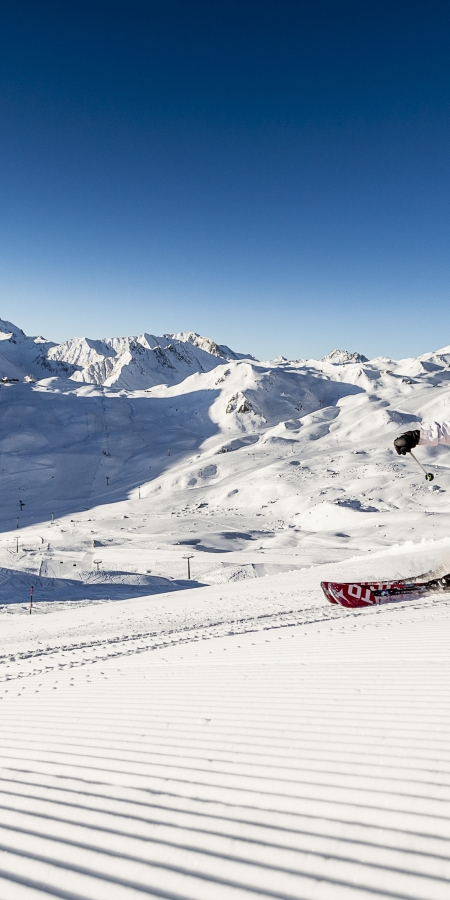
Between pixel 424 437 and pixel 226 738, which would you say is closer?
pixel 226 738

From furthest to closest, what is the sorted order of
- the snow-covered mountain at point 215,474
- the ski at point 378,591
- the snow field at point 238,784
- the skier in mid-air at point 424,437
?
the snow-covered mountain at point 215,474, the ski at point 378,591, the skier in mid-air at point 424,437, the snow field at point 238,784

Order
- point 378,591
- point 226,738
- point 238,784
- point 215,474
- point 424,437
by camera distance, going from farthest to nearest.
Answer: point 215,474 < point 378,591 < point 424,437 < point 226,738 < point 238,784

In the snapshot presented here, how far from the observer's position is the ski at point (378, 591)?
645 inches

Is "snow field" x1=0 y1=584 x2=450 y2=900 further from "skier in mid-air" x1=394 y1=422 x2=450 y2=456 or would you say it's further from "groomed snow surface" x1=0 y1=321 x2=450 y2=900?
"skier in mid-air" x1=394 y1=422 x2=450 y2=456

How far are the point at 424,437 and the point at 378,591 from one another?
502 centimetres

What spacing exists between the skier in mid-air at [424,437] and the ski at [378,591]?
4572 millimetres

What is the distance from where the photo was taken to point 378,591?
1652 cm

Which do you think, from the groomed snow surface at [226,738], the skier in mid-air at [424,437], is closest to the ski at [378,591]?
the groomed snow surface at [226,738]

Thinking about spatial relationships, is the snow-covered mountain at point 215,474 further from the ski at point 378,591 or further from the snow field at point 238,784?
the snow field at point 238,784

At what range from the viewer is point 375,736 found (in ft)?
15.4

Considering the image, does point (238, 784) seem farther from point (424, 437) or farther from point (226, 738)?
point (424, 437)

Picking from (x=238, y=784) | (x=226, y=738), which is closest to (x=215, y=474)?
(x=226, y=738)

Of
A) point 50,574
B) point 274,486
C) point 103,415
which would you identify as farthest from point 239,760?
point 103,415

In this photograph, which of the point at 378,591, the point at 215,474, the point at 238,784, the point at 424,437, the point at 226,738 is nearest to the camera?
the point at 238,784
